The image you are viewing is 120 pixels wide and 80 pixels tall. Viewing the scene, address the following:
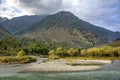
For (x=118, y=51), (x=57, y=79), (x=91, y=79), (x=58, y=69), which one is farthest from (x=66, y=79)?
(x=118, y=51)

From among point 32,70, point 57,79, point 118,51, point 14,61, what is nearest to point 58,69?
point 32,70

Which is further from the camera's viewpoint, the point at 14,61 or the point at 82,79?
the point at 14,61

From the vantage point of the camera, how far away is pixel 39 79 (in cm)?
6538

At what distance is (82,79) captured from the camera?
210ft

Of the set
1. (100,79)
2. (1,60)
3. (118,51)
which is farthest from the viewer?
(118,51)

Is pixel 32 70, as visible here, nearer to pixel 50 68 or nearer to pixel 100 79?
pixel 50 68

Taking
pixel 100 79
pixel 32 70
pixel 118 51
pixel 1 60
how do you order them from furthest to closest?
1. pixel 118 51
2. pixel 1 60
3. pixel 32 70
4. pixel 100 79

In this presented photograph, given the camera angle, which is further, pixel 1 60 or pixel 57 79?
pixel 1 60

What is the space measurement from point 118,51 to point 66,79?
466ft

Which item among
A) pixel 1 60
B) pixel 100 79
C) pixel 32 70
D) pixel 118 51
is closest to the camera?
pixel 100 79

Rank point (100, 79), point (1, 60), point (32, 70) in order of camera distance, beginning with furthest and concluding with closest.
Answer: point (1, 60), point (32, 70), point (100, 79)

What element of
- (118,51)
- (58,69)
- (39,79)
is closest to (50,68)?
(58,69)

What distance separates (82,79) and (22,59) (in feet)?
307

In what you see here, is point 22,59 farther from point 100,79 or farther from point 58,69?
point 100,79
